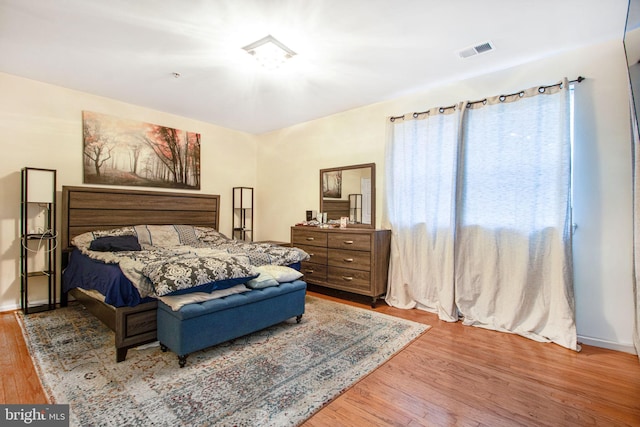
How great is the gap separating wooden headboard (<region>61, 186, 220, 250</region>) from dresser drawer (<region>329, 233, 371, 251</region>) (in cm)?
218

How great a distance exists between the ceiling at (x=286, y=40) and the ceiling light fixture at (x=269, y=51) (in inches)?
2.4

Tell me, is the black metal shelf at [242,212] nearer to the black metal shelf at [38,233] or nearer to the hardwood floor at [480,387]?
the black metal shelf at [38,233]

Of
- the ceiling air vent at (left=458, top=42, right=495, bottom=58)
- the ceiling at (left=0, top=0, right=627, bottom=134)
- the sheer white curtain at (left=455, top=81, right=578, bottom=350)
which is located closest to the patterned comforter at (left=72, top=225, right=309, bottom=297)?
the ceiling at (left=0, top=0, right=627, bottom=134)

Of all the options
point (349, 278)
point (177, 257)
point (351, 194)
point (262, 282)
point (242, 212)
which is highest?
point (351, 194)

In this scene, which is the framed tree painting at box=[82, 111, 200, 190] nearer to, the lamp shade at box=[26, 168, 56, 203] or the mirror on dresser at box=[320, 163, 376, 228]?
the lamp shade at box=[26, 168, 56, 203]

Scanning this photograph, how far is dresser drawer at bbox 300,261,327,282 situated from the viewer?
417cm

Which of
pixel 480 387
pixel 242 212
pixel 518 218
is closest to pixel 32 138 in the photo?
pixel 242 212

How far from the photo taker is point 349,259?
3.88 m

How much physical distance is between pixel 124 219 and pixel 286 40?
3.19 meters

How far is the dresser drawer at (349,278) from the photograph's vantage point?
3.73 m

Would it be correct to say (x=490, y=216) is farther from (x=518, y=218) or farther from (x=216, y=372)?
(x=216, y=372)

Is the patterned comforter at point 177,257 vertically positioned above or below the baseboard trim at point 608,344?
above

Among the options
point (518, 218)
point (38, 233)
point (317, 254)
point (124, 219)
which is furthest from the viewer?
point (317, 254)

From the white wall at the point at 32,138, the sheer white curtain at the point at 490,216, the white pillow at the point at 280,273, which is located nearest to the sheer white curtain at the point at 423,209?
the sheer white curtain at the point at 490,216
